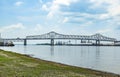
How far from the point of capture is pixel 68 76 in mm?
18984

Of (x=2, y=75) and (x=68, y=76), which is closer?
(x=2, y=75)

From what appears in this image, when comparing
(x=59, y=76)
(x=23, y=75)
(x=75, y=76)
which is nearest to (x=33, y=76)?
(x=23, y=75)

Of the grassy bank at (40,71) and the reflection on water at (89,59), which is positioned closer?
the grassy bank at (40,71)

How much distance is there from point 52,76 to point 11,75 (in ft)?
8.87

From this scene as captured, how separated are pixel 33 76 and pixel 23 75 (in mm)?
690

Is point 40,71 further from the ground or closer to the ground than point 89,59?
further from the ground

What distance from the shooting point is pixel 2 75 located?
17.8 m

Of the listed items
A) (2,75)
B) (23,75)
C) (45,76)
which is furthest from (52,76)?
(2,75)

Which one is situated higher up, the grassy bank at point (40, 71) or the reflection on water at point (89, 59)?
the grassy bank at point (40, 71)

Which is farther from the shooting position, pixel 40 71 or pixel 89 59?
pixel 89 59

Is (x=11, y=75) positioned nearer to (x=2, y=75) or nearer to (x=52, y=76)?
(x=2, y=75)

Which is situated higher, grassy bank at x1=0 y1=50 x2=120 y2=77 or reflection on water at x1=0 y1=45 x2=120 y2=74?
grassy bank at x1=0 y1=50 x2=120 y2=77

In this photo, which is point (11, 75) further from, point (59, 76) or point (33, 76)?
point (59, 76)

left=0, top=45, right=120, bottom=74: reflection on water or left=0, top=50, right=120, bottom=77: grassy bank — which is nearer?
left=0, top=50, right=120, bottom=77: grassy bank
